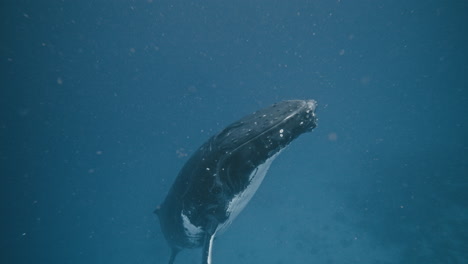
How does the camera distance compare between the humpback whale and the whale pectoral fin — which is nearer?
the humpback whale

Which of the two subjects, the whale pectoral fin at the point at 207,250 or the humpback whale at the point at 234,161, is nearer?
the humpback whale at the point at 234,161

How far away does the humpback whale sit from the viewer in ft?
8.12

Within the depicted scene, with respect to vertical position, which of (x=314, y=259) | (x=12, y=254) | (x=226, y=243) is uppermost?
(x=12, y=254)

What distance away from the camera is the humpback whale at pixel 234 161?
8.12 feet

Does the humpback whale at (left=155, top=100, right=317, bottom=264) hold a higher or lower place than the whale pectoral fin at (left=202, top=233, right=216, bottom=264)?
higher

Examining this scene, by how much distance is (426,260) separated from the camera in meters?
15.3

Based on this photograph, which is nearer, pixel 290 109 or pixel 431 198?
pixel 290 109

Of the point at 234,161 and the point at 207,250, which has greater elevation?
the point at 234,161

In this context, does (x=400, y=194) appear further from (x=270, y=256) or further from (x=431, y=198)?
(x=270, y=256)

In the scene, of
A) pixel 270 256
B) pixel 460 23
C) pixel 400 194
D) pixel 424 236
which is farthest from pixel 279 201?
pixel 460 23

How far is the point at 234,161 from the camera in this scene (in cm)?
280

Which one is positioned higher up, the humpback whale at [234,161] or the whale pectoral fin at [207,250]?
the humpback whale at [234,161]

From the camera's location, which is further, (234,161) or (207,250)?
(207,250)

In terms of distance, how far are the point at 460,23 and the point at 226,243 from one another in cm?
9599
